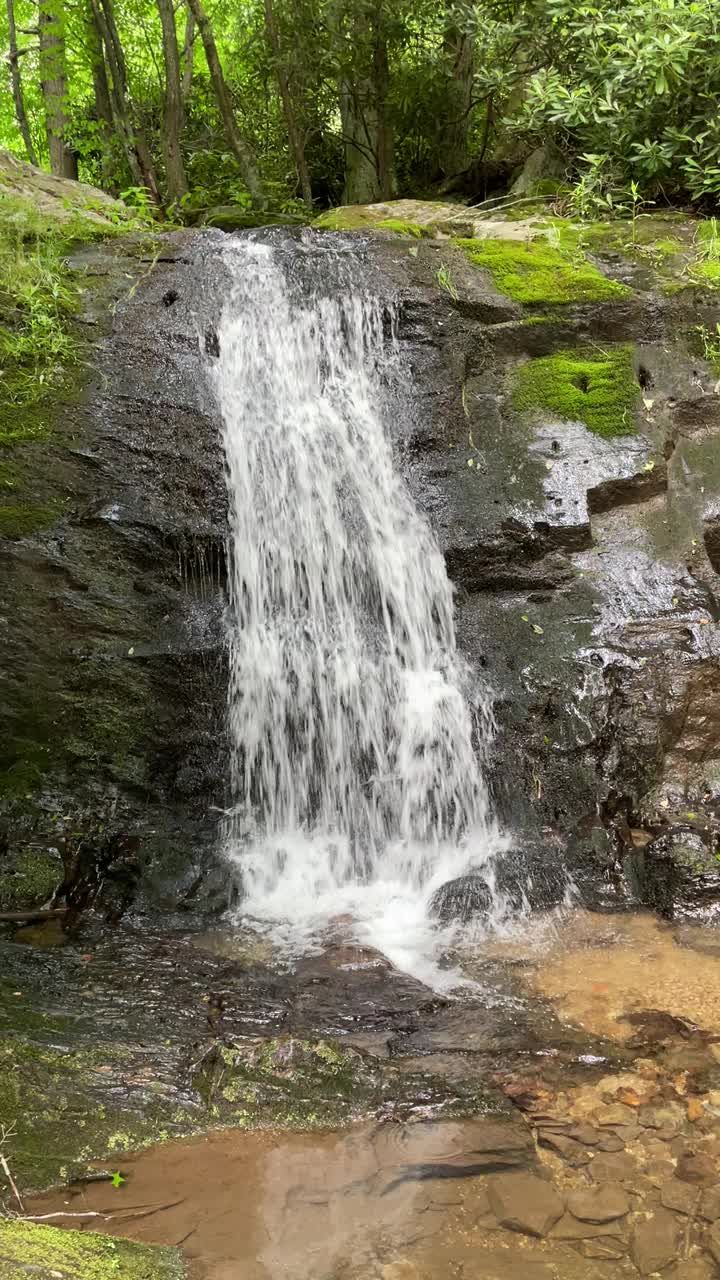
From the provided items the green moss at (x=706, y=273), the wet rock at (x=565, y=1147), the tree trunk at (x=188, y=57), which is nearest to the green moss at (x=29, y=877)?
the wet rock at (x=565, y=1147)

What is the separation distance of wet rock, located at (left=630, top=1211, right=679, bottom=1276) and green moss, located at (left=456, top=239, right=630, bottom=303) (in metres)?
5.54

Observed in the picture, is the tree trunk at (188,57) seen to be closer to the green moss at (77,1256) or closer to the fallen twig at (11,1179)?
the fallen twig at (11,1179)

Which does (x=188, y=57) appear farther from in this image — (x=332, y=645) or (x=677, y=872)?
(x=677, y=872)

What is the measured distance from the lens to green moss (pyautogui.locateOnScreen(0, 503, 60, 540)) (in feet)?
16.9

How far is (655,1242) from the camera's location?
93.4 inches

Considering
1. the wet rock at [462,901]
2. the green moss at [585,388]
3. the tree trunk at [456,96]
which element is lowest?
the wet rock at [462,901]

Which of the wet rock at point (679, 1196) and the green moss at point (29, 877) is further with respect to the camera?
the green moss at point (29, 877)

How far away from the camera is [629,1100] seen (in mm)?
2941

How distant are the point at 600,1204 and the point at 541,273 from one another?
5787mm

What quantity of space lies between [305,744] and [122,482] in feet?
6.57

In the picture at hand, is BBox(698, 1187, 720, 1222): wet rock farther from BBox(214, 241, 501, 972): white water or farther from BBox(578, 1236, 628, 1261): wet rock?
BBox(214, 241, 501, 972): white water

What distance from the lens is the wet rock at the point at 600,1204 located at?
2.46m

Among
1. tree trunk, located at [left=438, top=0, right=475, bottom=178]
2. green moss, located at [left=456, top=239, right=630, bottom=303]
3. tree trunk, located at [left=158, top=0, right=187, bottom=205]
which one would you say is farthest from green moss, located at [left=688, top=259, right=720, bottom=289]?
tree trunk, located at [left=158, top=0, right=187, bottom=205]

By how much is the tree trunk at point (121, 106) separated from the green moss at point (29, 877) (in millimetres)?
6810
